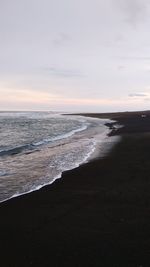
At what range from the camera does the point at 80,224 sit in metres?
9.62

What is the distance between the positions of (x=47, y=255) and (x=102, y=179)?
25.2 feet

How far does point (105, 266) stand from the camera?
287 inches

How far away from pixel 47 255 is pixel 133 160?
12863 mm

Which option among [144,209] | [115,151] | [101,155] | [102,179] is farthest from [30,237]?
[115,151]

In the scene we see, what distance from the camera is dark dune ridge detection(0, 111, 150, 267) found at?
7703 mm

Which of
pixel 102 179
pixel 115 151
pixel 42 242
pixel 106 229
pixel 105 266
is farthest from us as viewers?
pixel 115 151

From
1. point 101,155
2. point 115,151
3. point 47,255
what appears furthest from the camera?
point 115,151

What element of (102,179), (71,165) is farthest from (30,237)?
(71,165)

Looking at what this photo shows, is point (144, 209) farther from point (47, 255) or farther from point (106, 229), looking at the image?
point (47, 255)

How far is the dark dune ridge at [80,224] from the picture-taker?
7.70 m

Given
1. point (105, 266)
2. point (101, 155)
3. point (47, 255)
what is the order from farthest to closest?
point (101, 155) → point (47, 255) → point (105, 266)

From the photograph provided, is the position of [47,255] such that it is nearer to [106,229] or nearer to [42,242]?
[42,242]

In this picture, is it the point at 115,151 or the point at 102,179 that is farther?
the point at 115,151

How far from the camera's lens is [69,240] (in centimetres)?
857
